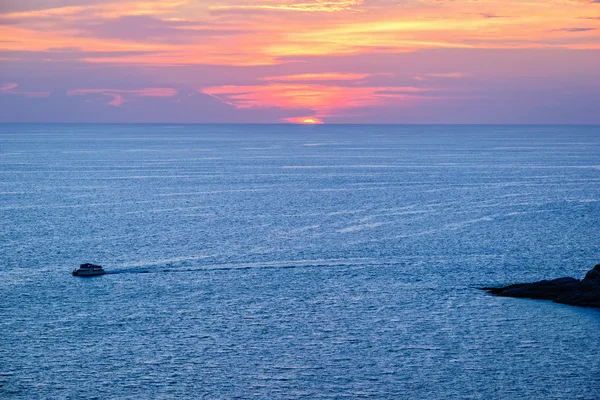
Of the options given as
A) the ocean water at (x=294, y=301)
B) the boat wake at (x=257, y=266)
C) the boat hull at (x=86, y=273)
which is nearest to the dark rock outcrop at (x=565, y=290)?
the ocean water at (x=294, y=301)

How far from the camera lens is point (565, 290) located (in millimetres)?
72875

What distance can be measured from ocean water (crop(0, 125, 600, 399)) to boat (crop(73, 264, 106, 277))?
1281 millimetres

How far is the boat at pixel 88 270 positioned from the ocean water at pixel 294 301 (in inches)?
50.4

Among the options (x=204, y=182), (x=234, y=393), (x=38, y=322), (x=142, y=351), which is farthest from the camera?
(x=204, y=182)

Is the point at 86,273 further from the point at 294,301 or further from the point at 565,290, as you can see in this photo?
the point at 565,290

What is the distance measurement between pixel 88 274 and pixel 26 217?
43892 millimetres

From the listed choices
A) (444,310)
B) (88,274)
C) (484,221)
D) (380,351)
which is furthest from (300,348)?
(484,221)

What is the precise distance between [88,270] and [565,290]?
4736 centimetres

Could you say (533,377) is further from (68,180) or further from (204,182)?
(68,180)

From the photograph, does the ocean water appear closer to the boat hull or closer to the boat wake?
the boat wake

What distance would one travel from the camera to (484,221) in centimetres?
11838

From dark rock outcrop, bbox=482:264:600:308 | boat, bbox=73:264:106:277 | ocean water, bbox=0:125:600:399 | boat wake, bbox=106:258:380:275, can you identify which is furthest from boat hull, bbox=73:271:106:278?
dark rock outcrop, bbox=482:264:600:308

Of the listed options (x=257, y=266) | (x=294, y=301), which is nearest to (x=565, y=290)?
(x=294, y=301)

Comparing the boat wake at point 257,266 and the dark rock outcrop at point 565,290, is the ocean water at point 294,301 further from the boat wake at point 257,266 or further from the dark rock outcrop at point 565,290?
the dark rock outcrop at point 565,290
